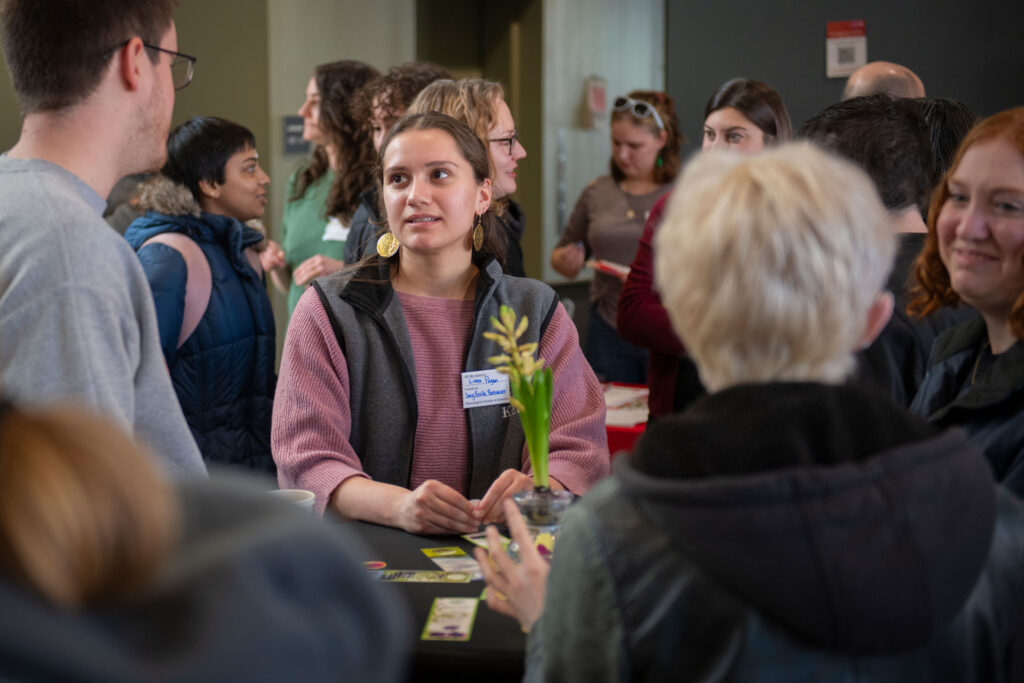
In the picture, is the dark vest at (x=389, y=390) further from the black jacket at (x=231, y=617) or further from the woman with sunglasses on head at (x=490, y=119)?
the black jacket at (x=231, y=617)

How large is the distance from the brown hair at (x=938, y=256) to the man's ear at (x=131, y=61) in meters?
1.45

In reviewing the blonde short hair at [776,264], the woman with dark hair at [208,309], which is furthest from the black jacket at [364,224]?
the blonde short hair at [776,264]

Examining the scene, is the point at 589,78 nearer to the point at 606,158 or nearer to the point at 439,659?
the point at 606,158

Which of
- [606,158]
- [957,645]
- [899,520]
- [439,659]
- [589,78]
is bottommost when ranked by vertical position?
[439,659]

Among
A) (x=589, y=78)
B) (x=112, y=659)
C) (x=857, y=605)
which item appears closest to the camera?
(x=112, y=659)

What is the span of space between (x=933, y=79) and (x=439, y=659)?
3.29m

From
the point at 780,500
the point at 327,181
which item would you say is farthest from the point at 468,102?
the point at 780,500

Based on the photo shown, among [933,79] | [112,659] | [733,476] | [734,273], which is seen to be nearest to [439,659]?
[733,476]

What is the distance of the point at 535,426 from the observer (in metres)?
1.78

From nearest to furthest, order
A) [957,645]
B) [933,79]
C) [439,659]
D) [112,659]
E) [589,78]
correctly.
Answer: [112,659], [957,645], [439,659], [933,79], [589,78]

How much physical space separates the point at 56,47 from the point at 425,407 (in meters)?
1.05

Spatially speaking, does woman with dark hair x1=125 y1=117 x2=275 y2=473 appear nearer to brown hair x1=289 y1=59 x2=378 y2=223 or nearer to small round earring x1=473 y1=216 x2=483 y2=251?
brown hair x1=289 y1=59 x2=378 y2=223

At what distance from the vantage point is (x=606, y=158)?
7.68 m

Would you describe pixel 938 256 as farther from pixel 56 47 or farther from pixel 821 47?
pixel 821 47
